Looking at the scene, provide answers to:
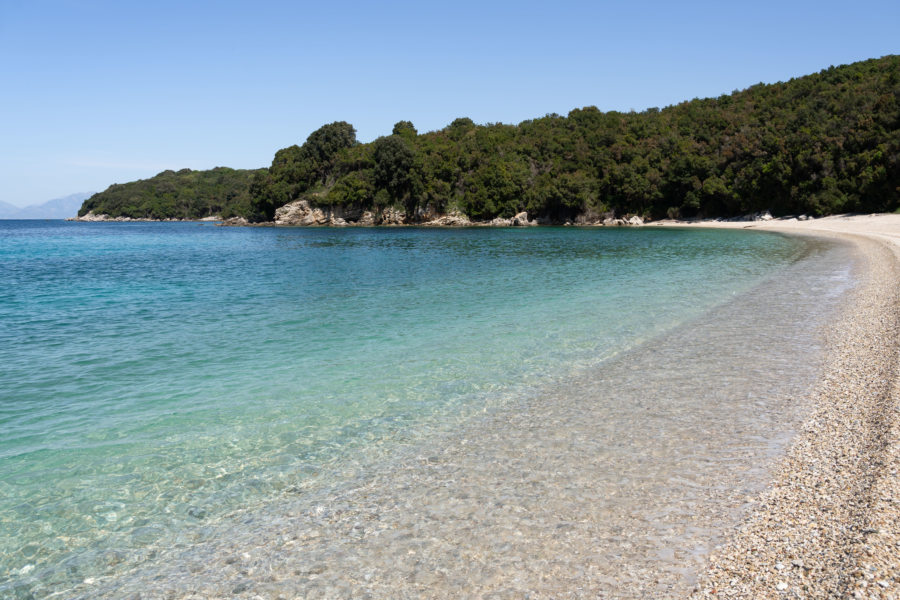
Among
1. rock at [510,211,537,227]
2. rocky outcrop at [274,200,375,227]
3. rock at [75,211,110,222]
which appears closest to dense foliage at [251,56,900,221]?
rock at [510,211,537,227]

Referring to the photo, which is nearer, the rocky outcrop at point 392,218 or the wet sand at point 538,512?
the wet sand at point 538,512

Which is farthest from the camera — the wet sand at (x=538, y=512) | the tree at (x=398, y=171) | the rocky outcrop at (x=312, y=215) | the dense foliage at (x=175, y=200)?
the dense foliage at (x=175, y=200)

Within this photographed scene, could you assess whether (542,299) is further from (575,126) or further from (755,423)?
(575,126)

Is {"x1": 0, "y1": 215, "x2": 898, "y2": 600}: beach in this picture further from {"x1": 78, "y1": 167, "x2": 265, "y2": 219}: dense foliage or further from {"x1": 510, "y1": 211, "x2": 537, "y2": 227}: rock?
{"x1": 78, "y1": 167, "x2": 265, "y2": 219}: dense foliage

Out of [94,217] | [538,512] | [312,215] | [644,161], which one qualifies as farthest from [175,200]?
[538,512]

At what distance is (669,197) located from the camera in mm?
87375

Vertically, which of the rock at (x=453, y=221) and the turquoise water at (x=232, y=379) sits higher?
the rock at (x=453, y=221)

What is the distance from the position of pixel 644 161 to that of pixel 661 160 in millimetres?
2746

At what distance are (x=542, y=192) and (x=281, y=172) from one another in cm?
6200

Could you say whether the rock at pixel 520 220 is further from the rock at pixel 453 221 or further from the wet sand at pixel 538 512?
the wet sand at pixel 538 512

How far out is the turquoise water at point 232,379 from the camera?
5.30 m

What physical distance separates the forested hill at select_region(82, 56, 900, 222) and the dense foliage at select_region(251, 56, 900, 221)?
20 cm

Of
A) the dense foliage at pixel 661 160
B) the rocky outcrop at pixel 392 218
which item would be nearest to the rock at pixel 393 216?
the rocky outcrop at pixel 392 218

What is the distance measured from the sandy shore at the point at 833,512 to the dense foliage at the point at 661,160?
66.1m
